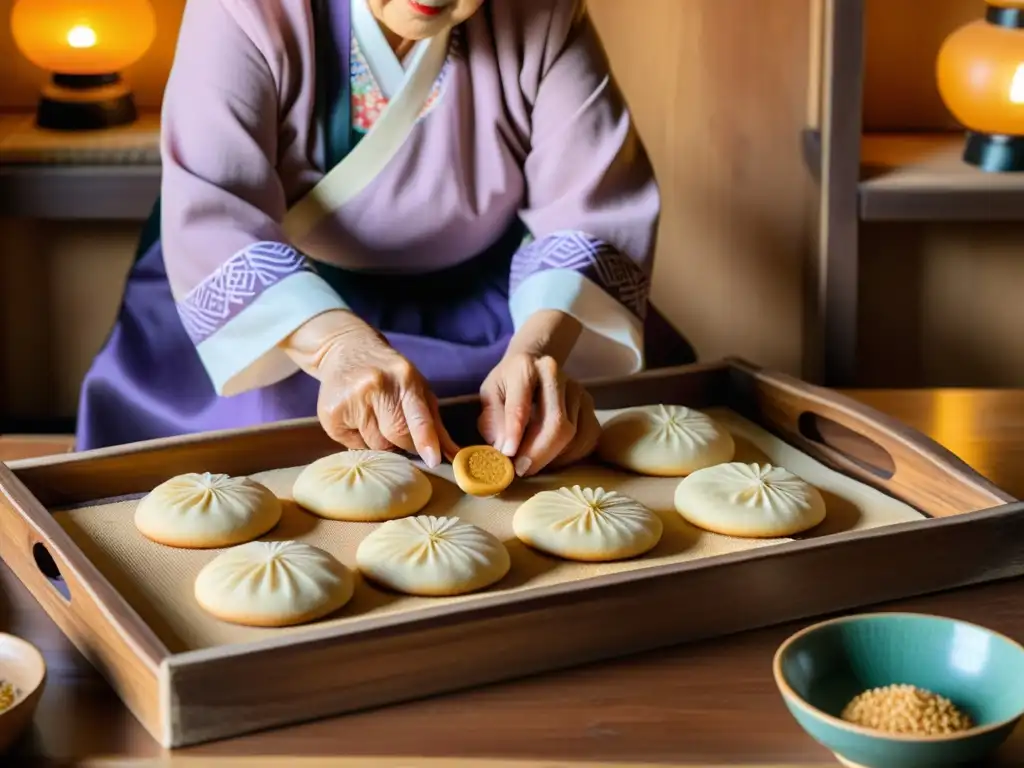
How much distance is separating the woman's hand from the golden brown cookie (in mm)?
48

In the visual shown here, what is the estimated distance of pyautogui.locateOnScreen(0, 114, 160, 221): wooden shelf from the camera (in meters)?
2.52

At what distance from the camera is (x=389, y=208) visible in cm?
191

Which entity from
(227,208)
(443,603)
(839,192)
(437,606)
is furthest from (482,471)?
(839,192)

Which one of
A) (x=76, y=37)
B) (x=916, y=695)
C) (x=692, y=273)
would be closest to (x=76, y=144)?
(x=76, y=37)

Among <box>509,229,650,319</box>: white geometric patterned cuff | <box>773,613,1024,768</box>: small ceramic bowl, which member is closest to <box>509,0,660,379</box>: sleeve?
<box>509,229,650,319</box>: white geometric patterned cuff

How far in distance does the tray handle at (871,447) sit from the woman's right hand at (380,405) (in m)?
0.39

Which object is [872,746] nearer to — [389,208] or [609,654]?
[609,654]

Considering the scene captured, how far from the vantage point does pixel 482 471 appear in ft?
4.98

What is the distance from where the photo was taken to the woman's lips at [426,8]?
5.69 feet

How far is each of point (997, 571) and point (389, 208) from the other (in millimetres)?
884

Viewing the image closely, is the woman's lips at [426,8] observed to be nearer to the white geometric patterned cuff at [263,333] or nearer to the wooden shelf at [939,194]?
the white geometric patterned cuff at [263,333]

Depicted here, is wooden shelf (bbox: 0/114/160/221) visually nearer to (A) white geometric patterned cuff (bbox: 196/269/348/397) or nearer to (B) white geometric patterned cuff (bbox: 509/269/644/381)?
(A) white geometric patterned cuff (bbox: 196/269/348/397)

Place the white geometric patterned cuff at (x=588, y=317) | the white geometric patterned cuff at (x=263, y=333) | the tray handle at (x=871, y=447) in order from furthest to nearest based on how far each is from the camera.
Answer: the white geometric patterned cuff at (x=588, y=317)
the white geometric patterned cuff at (x=263, y=333)
the tray handle at (x=871, y=447)

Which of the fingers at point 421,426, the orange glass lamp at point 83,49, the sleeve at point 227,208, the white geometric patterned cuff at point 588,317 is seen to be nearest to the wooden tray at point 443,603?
the fingers at point 421,426
